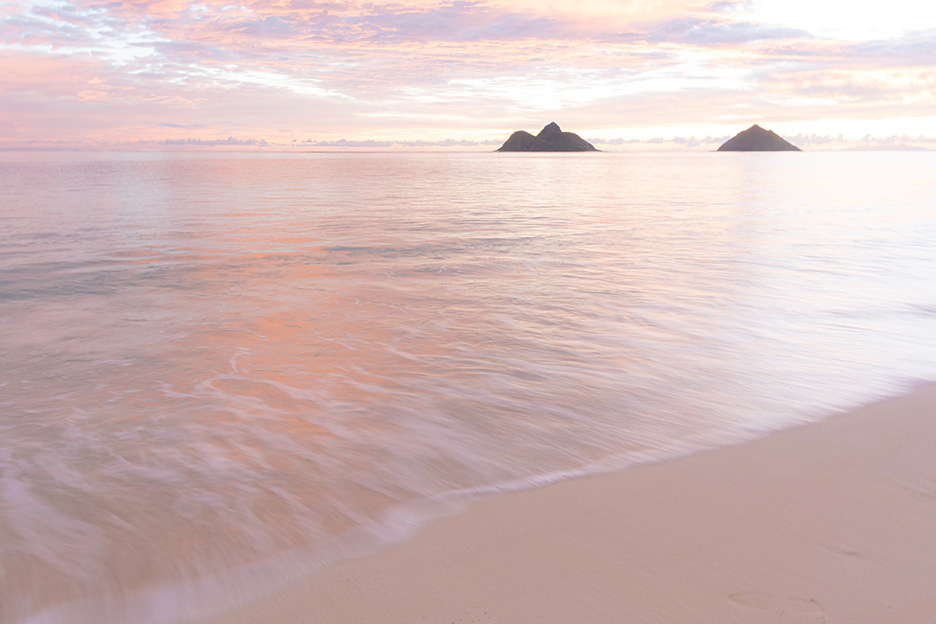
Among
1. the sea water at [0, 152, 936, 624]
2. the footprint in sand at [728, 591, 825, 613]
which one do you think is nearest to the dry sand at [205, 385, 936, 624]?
the footprint in sand at [728, 591, 825, 613]

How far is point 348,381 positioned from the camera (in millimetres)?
5520

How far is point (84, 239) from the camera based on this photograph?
49.6 ft

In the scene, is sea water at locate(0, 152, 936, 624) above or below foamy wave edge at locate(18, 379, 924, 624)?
above

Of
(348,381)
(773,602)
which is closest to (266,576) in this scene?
(773,602)

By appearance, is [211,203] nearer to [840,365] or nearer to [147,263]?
[147,263]

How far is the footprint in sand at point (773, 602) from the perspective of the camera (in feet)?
8.09

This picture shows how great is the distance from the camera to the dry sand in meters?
2.51

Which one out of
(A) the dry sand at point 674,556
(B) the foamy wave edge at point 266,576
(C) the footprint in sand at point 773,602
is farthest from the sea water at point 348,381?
(C) the footprint in sand at point 773,602

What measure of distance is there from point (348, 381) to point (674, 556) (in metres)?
3.40

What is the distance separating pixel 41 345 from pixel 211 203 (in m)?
20.3

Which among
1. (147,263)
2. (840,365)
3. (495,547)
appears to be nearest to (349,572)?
(495,547)

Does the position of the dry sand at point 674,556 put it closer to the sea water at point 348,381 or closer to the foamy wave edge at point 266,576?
the foamy wave edge at point 266,576

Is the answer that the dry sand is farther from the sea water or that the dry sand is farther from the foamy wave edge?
the sea water

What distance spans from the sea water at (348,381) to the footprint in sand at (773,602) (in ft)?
4.46
